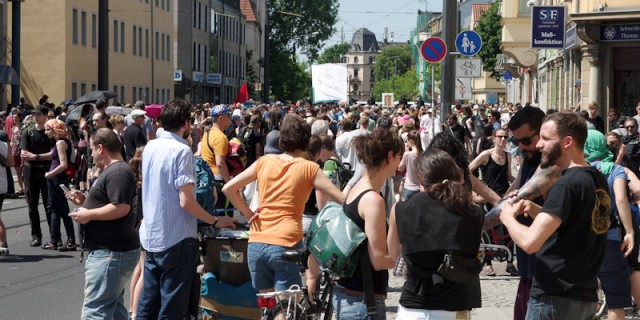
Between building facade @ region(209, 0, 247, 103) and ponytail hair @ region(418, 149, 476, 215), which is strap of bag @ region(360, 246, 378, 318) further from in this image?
building facade @ region(209, 0, 247, 103)

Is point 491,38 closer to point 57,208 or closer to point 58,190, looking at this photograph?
point 58,190

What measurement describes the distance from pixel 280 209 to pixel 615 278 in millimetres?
2464

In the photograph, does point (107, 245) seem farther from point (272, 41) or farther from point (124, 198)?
point (272, 41)

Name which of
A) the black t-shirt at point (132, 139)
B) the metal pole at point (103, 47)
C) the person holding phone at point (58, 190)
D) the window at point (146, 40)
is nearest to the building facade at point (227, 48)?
the window at point (146, 40)

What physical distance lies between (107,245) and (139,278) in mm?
1688

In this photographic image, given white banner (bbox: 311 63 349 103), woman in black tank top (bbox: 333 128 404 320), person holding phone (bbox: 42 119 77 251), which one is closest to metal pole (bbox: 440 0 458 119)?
person holding phone (bbox: 42 119 77 251)

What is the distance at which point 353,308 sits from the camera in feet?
20.5

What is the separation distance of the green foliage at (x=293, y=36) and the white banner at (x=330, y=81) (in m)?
57.5

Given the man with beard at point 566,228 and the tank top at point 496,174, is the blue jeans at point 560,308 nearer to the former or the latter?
the man with beard at point 566,228

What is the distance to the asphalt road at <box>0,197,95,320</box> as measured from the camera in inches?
404

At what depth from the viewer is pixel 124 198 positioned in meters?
7.77

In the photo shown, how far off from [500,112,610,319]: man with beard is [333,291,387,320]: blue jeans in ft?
2.78

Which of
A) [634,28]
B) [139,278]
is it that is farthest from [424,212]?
[634,28]

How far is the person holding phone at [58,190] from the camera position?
14.7 m
